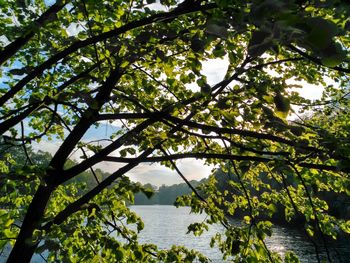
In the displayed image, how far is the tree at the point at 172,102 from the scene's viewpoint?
1.35 meters

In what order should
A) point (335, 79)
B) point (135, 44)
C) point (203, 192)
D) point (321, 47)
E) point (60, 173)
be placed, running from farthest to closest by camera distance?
point (335, 79) → point (203, 192) → point (60, 173) → point (135, 44) → point (321, 47)

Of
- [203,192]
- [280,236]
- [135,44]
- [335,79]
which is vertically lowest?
[280,236]

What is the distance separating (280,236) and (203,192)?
60.6 meters

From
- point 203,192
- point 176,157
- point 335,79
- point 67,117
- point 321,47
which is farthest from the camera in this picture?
point 67,117

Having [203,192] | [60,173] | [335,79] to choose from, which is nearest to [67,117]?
Answer: [60,173]

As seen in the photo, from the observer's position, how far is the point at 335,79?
960 cm

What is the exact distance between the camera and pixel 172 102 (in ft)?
22.3

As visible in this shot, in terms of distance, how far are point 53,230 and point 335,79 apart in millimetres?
8358

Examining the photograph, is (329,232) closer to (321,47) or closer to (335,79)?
(335,79)

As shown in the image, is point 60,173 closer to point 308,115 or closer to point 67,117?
point 67,117

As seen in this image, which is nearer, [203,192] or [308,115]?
[203,192]

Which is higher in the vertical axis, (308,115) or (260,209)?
(308,115)

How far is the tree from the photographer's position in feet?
4.43

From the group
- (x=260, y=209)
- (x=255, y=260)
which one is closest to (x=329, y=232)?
(x=260, y=209)
